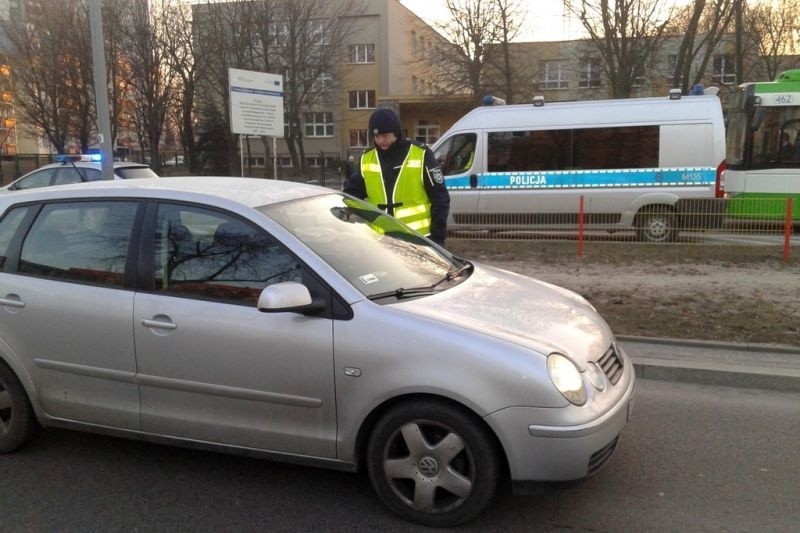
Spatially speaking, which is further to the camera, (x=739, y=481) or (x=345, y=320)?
(x=739, y=481)

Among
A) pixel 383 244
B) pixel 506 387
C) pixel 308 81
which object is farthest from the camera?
pixel 308 81

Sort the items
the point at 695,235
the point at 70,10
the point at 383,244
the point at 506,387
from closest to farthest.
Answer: the point at 506,387, the point at 383,244, the point at 695,235, the point at 70,10

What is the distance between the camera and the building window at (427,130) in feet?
159

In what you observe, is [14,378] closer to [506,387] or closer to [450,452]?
[450,452]

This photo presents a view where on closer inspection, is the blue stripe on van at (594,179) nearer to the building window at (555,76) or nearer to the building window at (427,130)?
the building window at (555,76)

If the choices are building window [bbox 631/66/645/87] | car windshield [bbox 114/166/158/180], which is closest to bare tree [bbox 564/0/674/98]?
building window [bbox 631/66/645/87]

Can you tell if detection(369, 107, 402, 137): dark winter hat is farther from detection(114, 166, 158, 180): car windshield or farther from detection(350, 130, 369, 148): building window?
detection(350, 130, 369, 148): building window

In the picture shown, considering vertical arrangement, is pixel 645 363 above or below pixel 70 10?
below

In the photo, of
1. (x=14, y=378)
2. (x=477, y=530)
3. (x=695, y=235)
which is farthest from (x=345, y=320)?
(x=695, y=235)

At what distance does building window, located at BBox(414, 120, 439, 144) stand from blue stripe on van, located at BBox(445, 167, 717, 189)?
1397 inches

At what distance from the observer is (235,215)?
11.4ft

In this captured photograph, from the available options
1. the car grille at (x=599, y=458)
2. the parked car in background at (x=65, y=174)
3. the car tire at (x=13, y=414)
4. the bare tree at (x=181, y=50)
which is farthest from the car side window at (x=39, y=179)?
the bare tree at (x=181, y=50)

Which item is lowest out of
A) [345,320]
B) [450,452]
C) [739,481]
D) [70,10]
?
[739,481]

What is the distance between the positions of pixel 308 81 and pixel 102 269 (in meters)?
36.1
